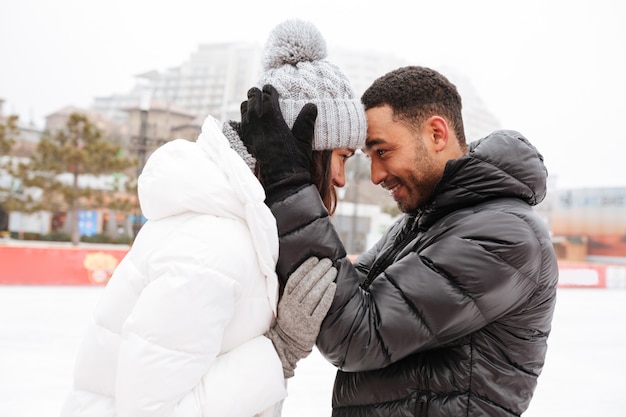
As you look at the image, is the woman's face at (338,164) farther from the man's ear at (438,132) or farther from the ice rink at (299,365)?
the ice rink at (299,365)

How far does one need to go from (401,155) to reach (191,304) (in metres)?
0.74

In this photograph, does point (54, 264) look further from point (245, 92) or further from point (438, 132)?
point (245, 92)

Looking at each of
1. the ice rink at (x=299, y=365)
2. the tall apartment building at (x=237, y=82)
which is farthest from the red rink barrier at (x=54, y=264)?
the tall apartment building at (x=237, y=82)

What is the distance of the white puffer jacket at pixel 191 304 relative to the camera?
36.8 inches

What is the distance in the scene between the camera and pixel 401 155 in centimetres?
144

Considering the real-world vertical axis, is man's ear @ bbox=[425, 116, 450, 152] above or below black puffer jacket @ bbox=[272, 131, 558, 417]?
above

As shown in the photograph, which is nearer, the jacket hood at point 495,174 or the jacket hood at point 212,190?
the jacket hood at point 212,190

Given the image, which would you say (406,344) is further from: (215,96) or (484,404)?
(215,96)

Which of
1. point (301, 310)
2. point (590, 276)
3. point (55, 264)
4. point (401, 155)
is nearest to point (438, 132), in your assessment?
point (401, 155)

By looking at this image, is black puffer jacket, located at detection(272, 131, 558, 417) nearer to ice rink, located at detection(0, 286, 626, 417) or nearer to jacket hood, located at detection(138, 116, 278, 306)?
jacket hood, located at detection(138, 116, 278, 306)

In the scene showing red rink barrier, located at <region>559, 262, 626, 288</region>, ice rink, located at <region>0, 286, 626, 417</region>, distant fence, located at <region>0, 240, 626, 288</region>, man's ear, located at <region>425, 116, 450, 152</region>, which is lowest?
red rink barrier, located at <region>559, 262, 626, 288</region>

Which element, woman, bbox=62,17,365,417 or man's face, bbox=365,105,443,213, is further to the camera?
man's face, bbox=365,105,443,213

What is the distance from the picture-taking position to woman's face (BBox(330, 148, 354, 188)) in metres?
1.29

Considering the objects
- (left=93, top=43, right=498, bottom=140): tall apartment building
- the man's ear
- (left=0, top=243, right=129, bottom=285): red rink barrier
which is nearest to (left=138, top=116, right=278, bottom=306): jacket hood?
the man's ear
